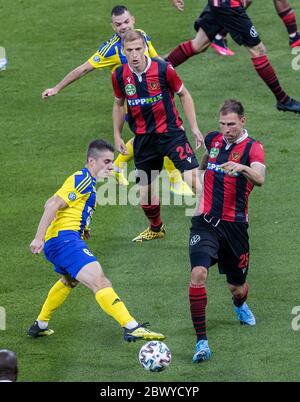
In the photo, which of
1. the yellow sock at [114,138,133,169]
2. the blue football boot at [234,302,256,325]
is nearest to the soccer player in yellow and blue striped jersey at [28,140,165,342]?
the blue football boot at [234,302,256,325]

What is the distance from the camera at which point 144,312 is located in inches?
480

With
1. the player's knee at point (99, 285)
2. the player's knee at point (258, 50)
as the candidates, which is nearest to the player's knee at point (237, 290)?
the player's knee at point (99, 285)

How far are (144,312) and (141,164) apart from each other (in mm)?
2354

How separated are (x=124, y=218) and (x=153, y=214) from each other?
0.97m

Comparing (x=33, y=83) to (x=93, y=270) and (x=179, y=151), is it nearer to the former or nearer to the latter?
(x=179, y=151)

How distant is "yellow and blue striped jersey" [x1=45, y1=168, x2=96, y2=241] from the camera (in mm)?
11492

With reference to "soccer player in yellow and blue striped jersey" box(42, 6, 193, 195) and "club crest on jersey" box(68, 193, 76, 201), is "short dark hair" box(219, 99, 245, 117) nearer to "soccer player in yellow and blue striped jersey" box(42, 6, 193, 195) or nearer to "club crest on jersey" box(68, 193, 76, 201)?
"club crest on jersey" box(68, 193, 76, 201)

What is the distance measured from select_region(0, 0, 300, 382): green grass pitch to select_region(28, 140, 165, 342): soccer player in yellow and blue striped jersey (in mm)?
367

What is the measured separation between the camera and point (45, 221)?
1115 centimetres

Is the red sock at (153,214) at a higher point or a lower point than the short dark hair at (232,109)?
lower

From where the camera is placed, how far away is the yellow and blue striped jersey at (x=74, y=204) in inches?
452

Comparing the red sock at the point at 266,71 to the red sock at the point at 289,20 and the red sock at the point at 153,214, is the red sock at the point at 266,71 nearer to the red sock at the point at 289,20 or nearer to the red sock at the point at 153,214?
the red sock at the point at 289,20

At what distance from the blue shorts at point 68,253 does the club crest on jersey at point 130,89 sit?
2.57 meters

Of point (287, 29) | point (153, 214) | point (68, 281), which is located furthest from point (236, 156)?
point (287, 29)
